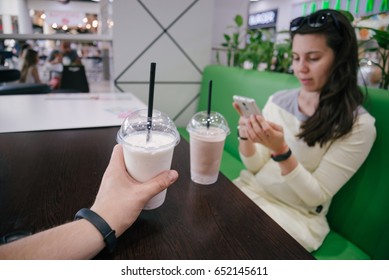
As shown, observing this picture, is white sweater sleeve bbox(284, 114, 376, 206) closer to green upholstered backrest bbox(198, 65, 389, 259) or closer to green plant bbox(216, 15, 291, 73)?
green upholstered backrest bbox(198, 65, 389, 259)

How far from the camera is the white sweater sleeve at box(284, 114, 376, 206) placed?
41.2 inches

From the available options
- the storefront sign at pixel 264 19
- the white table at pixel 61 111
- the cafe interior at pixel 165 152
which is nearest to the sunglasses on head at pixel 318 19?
the cafe interior at pixel 165 152

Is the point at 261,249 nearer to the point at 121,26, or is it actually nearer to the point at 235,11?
the point at 121,26

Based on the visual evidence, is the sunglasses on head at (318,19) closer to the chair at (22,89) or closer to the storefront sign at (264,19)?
the chair at (22,89)

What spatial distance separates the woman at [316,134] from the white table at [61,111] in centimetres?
71

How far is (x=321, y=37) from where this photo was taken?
1.11m

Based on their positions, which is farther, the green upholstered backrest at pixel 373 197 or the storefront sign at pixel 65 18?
the storefront sign at pixel 65 18

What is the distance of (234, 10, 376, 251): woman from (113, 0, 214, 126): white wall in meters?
1.83

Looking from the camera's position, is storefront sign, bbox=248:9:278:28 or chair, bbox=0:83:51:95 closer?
chair, bbox=0:83:51:95

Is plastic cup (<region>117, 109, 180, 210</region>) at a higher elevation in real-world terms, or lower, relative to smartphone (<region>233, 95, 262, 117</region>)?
lower

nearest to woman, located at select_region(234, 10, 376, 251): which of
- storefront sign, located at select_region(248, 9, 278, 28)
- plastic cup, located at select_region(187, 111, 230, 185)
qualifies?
plastic cup, located at select_region(187, 111, 230, 185)

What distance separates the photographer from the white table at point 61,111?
1.22 meters

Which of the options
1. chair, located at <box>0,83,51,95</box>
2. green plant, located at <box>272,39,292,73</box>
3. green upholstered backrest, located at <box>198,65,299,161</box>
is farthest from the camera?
green plant, located at <box>272,39,292,73</box>

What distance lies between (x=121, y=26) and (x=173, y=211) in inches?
97.5
